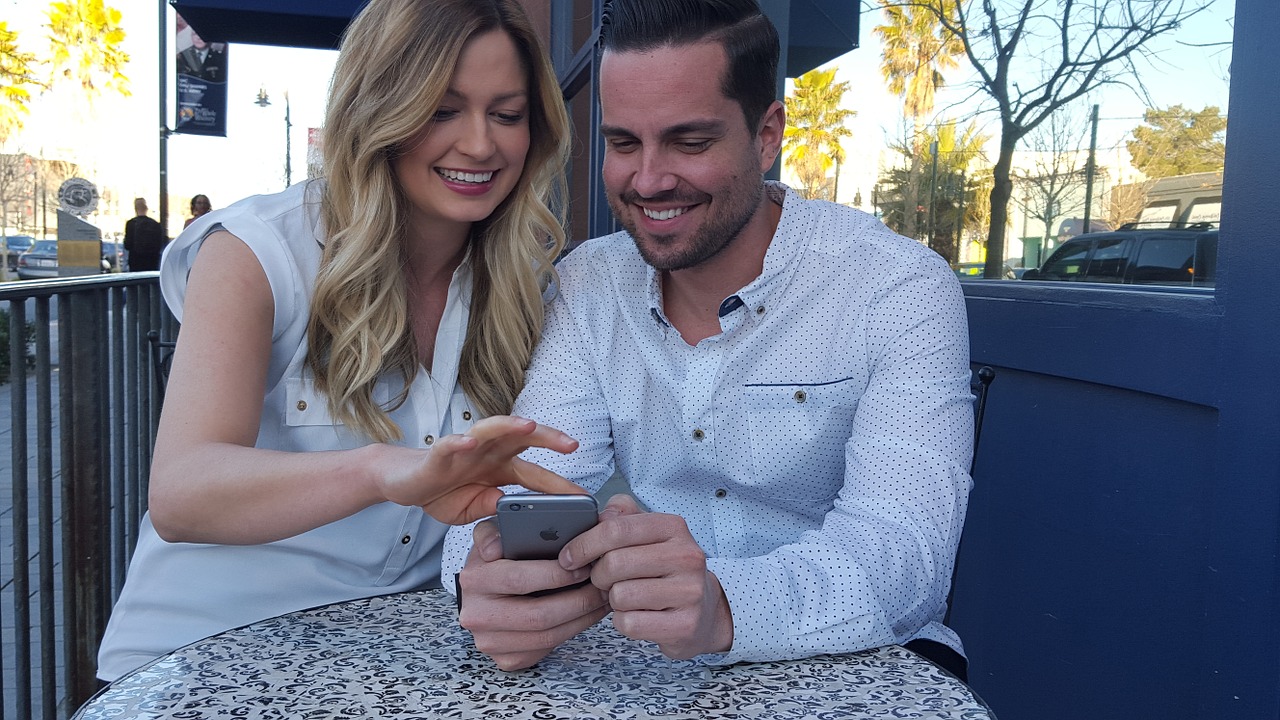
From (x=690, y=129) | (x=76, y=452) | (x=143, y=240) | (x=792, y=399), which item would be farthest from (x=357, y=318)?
(x=143, y=240)

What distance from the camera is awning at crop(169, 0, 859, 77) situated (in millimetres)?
3412

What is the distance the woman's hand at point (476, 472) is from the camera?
4.25ft

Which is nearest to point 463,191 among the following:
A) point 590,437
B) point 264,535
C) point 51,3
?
point 590,437

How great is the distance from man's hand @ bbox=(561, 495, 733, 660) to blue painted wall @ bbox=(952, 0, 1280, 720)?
101cm

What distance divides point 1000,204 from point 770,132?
0.76 meters

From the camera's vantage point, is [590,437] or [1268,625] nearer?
[1268,625]

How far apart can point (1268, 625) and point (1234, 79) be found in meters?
0.93

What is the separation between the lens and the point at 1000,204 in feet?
8.54

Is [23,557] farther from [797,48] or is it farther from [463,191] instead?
[797,48]

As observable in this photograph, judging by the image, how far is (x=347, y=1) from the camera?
695 cm

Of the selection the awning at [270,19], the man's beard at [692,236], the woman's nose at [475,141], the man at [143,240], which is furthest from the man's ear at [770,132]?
the man at [143,240]

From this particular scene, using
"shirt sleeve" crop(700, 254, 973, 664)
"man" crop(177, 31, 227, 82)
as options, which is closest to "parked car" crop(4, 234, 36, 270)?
"man" crop(177, 31, 227, 82)

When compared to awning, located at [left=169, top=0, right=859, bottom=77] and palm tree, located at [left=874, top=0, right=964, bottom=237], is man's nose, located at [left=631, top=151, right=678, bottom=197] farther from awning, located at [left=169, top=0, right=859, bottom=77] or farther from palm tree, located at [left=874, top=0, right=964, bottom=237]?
awning, located at [left=169, top=0, right=859, bottom=77]

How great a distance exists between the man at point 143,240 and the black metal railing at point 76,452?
13.4 metres
